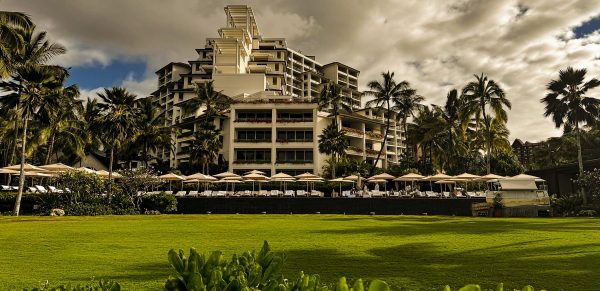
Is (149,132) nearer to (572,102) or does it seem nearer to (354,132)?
(354,132)

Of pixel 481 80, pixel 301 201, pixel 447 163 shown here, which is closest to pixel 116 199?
pixel 301 201

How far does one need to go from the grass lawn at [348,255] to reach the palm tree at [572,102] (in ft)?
106

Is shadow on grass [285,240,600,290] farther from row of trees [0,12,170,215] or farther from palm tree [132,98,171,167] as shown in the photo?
palm tree [132,98,171,167]

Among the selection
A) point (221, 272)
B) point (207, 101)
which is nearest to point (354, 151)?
point (207, 101)

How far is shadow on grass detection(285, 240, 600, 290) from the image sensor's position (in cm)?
879

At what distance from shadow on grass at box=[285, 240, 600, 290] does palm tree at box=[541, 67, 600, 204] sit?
36.0m

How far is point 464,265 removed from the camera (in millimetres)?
10438

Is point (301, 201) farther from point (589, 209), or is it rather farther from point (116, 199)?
point (589, 209)

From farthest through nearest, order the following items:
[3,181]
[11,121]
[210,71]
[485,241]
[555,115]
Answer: [210,71] < [3,181] < [11,121] < [555,115] < [485,241]

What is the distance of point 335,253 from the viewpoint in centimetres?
1236

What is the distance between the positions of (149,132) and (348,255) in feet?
195

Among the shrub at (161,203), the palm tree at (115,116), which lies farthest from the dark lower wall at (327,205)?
the palm tree at (115,116)

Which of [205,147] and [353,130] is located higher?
[353,130]

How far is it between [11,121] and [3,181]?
16.8m
